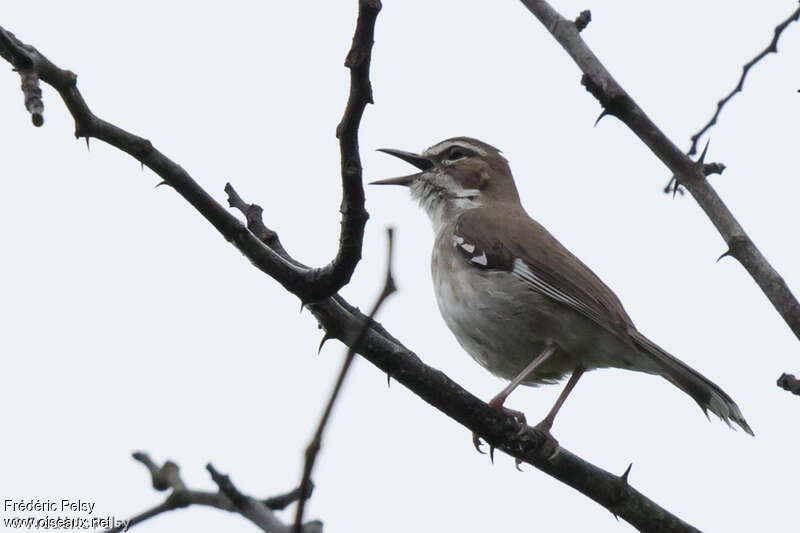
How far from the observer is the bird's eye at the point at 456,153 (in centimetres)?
1010

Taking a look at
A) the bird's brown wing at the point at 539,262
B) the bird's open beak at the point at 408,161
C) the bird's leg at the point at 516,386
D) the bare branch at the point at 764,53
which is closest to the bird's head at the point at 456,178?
the bird's open beak at the point at 408,161

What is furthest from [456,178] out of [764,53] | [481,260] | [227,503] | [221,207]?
[227,503]

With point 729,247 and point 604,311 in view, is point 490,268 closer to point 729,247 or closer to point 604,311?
point 604,311

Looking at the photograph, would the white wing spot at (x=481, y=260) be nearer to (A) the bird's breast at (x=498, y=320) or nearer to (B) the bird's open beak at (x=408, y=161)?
(A) the bird's breast at (x=498, y=320)

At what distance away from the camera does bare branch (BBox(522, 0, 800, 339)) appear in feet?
16.4

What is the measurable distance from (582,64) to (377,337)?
1846 mm

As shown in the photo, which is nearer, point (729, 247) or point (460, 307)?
point (729, 247)

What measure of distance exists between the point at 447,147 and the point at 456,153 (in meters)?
0.11

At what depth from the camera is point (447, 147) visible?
399 inches

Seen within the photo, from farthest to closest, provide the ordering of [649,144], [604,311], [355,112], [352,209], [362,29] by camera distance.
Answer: [604,311] < [649,144] < [352,209] < [355,112] < [362,29]

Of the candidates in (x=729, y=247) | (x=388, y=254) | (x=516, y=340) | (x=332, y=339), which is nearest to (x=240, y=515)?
(x=388, y=254)

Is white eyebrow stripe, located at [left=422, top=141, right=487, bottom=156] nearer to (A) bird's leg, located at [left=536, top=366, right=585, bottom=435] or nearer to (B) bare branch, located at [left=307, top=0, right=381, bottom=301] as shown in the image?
(A) bird's leg, located at [left=536, top=366, right=585, bottom=435]

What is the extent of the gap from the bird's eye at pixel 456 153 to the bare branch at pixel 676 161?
13.2 feet

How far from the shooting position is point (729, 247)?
5184 mm
